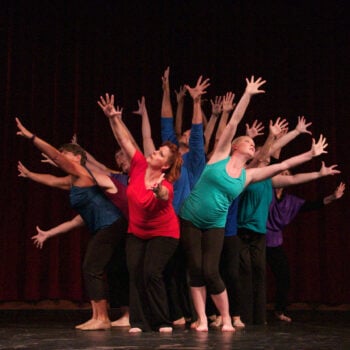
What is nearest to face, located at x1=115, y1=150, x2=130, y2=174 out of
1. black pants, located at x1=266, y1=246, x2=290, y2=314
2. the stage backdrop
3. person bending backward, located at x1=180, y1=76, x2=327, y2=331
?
person bending backward, located at x1=180, y1=76, x2=327, y2=331

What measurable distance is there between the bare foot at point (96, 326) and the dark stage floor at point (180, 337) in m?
0.09

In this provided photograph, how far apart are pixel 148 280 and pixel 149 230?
30cm

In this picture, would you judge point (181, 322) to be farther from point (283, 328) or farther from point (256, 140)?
point (256, 140)

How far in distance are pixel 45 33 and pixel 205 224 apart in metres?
3.98

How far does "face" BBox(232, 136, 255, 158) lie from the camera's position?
4371mm

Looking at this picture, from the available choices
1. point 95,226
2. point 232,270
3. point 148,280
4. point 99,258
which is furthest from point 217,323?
point 95,226

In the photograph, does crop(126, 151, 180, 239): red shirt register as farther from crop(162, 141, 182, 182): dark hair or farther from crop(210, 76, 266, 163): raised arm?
crop(210, 76, 266, 163): raised arm

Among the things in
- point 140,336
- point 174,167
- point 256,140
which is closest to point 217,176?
point 174,167

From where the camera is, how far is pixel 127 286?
4781mm

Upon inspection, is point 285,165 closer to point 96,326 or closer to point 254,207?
point 254,207

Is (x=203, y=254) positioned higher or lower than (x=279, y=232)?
lower

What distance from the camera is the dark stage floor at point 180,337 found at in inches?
138

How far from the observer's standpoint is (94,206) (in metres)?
4.54

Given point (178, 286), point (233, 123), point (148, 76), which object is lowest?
point (178, 286)
